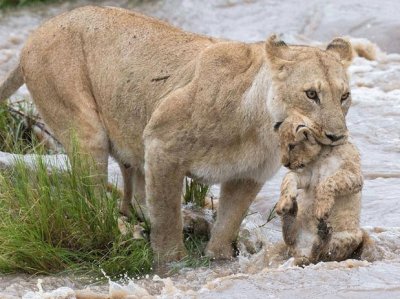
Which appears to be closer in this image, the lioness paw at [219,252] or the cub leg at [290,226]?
the cub leg at [290,226]

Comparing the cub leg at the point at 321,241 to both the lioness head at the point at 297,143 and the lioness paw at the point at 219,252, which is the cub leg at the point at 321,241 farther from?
the lioness paw at the point at 219,252

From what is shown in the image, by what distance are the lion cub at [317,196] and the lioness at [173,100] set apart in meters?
0.16

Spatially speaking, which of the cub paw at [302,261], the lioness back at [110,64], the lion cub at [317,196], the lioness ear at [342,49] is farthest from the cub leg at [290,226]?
the lioness back at [110,64]

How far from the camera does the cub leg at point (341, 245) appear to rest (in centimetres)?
657

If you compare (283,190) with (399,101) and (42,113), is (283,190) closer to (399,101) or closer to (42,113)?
(42,113)

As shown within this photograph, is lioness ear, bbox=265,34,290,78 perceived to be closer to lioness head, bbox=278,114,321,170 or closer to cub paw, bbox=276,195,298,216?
lioness head, bbox=278,114,321,170

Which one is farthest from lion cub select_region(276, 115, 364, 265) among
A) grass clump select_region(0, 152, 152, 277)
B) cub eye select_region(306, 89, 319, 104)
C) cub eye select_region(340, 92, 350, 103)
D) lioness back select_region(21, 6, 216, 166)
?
lioness back select_region(21, 6, 216, 166)

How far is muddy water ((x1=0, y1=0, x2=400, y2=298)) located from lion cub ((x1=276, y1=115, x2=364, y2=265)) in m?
0.17

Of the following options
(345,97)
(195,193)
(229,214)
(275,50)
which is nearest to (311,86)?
(345,97)

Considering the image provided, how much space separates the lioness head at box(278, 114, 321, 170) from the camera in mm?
6324

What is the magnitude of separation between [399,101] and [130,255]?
18.0 ft

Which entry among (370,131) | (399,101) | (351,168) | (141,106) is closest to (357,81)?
(399,101)

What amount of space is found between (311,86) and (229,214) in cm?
139

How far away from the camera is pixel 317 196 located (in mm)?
6461
